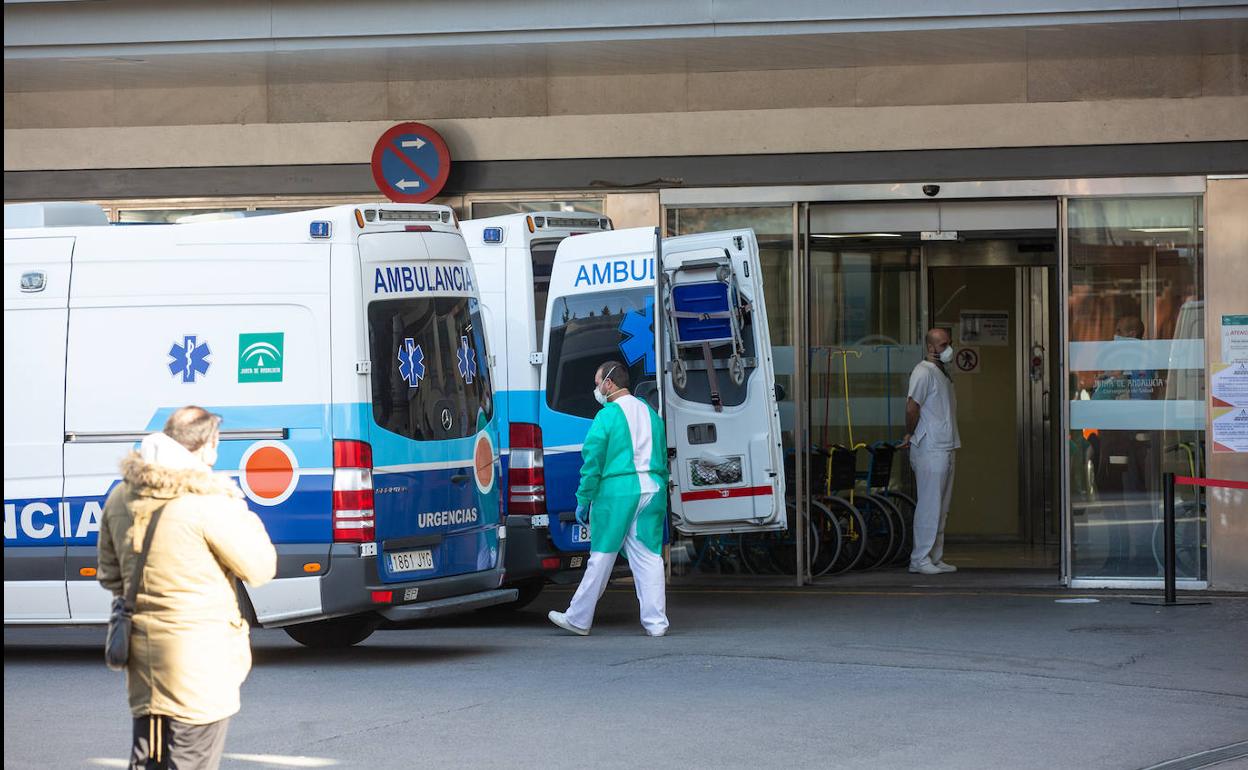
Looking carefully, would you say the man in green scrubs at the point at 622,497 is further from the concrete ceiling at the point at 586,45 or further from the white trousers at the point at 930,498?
the white trousers at the point at 930,498

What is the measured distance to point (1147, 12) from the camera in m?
10.7

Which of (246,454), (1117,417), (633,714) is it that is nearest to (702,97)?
(1117,417)

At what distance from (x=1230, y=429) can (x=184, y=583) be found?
955 centimetres

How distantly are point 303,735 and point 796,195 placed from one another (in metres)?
7.13

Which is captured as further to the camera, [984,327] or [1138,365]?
[984,327]

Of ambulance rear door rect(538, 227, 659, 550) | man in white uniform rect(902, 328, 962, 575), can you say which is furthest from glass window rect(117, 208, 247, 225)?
man in white uniform rect(902, 328, 962, 575)

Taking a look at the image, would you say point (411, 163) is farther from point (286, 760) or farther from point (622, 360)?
point (286, 760)

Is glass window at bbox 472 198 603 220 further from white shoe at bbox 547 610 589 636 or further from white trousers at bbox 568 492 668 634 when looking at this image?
white shoe at bbox 547 610 589 636

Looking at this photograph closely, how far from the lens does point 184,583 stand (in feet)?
15.2

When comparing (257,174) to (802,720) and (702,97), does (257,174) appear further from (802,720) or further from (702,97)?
(802,720)

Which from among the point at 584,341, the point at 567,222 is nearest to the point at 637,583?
the point at 584,341

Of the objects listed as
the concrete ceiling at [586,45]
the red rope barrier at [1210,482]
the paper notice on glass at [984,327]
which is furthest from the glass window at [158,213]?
the red rope barrier at [1210,482]

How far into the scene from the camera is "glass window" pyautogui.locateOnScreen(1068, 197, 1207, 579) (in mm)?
12398

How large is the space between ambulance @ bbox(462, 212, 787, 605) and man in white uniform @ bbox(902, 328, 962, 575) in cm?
288
